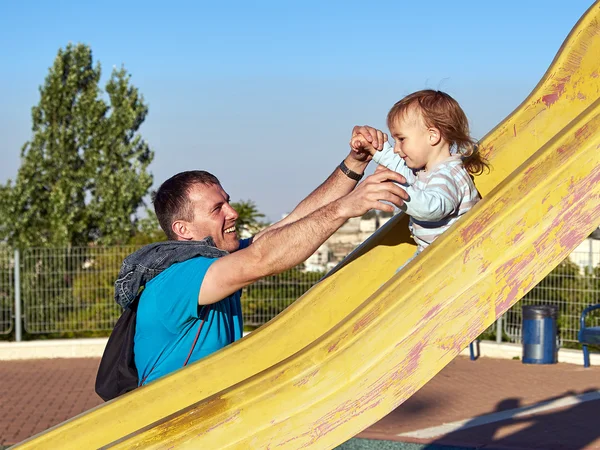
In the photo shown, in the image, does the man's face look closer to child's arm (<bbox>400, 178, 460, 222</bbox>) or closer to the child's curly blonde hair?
the child's curly blonde hair

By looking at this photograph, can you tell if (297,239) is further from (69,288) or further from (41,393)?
(69,288)

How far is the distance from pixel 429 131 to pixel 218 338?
105 cm

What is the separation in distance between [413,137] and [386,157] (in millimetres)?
233

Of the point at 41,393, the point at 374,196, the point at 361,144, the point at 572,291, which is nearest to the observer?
the point at 374,196

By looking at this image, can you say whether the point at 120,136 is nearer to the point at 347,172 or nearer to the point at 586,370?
the point at 586,370

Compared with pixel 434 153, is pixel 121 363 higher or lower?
lower

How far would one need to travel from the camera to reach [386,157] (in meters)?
3.30

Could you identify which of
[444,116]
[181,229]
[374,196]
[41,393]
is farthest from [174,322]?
[41,393]

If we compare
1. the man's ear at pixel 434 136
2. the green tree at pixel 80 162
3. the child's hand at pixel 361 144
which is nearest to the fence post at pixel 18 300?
the green tree at pixel 80 162

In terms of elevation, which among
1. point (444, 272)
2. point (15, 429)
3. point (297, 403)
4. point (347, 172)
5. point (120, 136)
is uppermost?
point (120, 136)

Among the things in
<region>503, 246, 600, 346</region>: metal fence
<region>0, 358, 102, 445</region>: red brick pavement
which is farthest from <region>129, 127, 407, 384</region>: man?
<region>503, 246, 600, 346</region>: metal fence

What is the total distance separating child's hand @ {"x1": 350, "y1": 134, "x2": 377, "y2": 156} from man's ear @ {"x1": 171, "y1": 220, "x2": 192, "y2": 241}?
69 centimetres

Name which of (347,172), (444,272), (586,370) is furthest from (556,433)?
(444,272)

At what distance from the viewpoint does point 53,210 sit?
736 inches
